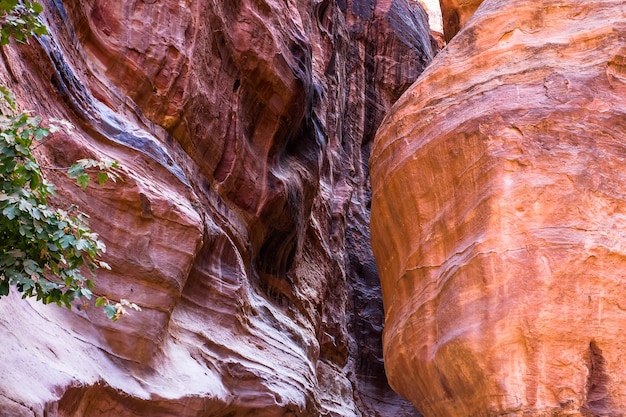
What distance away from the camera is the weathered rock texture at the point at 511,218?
8.42 metres

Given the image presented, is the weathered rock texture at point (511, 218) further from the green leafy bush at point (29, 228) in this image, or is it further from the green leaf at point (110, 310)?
the green leafy bush at point (29, 228)

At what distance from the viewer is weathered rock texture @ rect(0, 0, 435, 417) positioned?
7.62m

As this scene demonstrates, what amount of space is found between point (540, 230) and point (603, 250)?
0.67 m

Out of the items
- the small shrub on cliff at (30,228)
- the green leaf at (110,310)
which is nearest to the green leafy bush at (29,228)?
the small shrub on cliff at (30,228)

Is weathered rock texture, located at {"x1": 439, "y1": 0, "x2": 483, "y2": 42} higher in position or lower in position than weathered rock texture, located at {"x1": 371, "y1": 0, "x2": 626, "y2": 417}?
higher

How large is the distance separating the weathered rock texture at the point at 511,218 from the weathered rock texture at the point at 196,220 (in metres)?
1.83

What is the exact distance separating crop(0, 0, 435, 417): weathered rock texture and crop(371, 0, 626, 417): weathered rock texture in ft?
6.00

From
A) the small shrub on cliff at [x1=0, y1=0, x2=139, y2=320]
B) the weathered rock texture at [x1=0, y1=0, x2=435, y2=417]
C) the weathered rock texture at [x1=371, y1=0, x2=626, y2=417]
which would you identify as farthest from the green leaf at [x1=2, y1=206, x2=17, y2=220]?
the weathered rock texture at [x1=371, y1=0, x2=626, y2=417]

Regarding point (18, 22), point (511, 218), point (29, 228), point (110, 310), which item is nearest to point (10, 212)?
point (29, 228)

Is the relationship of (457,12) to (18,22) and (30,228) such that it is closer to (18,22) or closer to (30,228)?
(18,22)

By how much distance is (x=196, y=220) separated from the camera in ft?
29.6

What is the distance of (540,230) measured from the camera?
Answer: 8891mm

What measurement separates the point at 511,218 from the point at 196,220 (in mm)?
3401

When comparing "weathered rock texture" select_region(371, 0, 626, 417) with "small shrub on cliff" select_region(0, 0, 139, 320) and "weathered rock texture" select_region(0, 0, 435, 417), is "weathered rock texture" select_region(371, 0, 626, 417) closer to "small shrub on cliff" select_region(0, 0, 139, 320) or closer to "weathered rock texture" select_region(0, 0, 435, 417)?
"weathered rock texture" select_region(0, 0, 435, 417)
